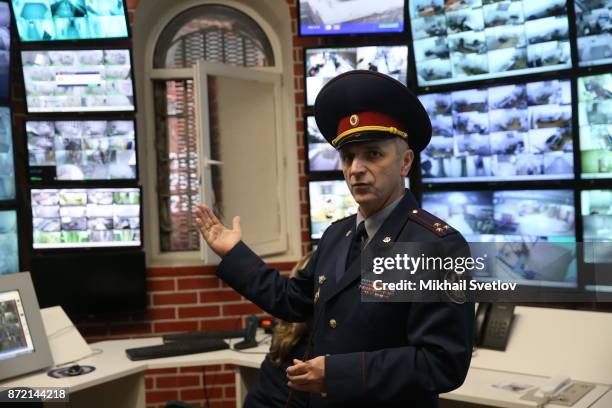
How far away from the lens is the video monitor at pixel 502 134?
2.88 metres

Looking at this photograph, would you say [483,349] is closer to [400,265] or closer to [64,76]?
[400,265]

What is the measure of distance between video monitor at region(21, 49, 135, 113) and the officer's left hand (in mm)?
2456

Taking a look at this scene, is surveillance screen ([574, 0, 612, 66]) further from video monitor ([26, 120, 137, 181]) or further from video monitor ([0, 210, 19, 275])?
video monitor ([0, 210, 19, 275])

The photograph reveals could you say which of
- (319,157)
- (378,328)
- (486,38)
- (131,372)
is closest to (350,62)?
(319,157)

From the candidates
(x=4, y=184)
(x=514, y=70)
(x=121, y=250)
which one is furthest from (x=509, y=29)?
(x=4, y=184)

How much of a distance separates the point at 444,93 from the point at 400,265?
2173mm

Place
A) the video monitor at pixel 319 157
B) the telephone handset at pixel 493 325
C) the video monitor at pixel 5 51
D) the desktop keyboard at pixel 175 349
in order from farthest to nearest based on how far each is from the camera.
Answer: the video monitor at pixel 319 157
the video monitor at pixel 5 51
the desktop keyboard at pixel 175 349
the telephone handset at pixel 493 325

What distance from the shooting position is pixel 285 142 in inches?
148

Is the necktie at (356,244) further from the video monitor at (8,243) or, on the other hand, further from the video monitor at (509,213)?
the video monitor at (8,243)

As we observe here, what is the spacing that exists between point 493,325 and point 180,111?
226cm

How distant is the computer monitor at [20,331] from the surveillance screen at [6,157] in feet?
2.87

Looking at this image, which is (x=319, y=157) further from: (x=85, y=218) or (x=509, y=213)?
(x=85, y=218)

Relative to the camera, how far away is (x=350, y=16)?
3.34 metres

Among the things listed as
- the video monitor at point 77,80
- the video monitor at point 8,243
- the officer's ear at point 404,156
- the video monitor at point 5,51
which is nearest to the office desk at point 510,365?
the video monitor at point 8,243
